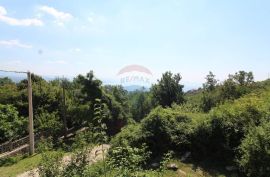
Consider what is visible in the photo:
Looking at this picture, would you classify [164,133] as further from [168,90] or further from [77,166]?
[168,90]

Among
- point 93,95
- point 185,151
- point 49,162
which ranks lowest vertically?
point 185,151

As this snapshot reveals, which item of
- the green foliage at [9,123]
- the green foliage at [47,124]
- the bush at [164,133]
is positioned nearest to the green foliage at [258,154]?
the bush at [164,133]

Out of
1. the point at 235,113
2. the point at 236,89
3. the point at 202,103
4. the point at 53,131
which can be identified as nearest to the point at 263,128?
the point at 235,113

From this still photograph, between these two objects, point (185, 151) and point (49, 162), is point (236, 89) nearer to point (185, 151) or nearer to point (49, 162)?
point (185, 151)

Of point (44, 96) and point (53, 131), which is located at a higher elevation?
point (44, 96)

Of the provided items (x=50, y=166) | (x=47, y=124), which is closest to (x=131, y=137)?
(x=50, y=166)

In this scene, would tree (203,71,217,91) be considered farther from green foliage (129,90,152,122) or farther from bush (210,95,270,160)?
bush (210,95,270,160)

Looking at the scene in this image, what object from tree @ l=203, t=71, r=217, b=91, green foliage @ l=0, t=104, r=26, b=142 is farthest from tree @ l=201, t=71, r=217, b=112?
green foliage @ l=0, t=104, r=26, b=142

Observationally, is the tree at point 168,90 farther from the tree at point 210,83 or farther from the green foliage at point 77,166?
the green foliage at point 77,166

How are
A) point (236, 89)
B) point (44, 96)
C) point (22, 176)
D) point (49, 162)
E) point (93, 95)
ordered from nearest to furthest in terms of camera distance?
1. point (49, 162)
2. point (22, 176)
3. point (93, 95)
4. point (44, 96)
5. point (236, 89)
